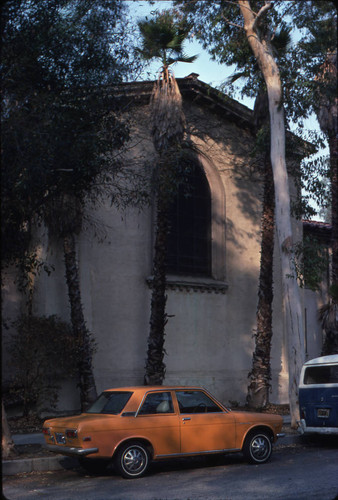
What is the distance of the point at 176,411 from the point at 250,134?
1382cm

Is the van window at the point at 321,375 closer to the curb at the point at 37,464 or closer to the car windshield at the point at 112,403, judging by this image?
the car windshield at the point at 112,403

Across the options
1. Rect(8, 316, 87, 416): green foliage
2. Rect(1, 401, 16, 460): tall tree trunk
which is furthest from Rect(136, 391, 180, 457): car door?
Rect(8, 316, 87, 416): green foliage

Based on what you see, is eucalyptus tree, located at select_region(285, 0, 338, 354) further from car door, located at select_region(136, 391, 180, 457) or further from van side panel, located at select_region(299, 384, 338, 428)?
car door, located at select_region(136, 391, 180, 457)

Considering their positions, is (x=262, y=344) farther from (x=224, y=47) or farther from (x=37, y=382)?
(x=224, y=47)

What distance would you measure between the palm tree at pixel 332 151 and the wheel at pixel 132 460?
9.36 meters

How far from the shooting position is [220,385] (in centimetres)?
1950

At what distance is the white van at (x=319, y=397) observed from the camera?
12.4 meters

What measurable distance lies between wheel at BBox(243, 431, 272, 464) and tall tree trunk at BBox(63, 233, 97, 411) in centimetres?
637

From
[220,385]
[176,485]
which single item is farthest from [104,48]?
[220,385]

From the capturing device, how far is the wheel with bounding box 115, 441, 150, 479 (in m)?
9.30

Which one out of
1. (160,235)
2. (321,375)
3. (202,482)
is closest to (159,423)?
(202,482)

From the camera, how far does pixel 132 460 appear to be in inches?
370

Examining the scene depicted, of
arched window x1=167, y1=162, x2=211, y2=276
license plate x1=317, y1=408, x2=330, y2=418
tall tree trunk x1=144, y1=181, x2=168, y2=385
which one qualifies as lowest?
license plate x1=317, y1=408, x2=330, y2=418

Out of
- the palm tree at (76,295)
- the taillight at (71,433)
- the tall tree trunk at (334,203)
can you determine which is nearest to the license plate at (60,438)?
the taillight at (71,433)
